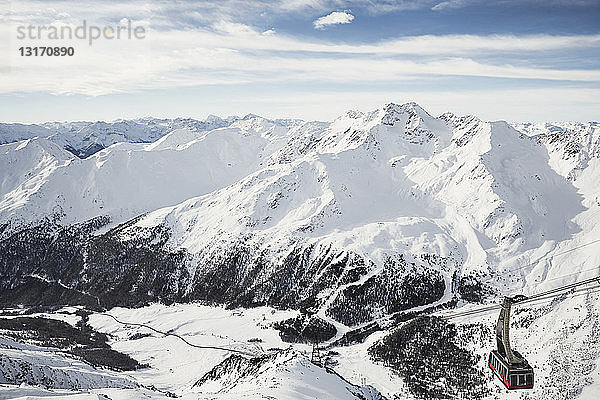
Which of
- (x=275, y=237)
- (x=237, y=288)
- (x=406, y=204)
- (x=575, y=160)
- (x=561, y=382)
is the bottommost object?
(x=561, y=382)

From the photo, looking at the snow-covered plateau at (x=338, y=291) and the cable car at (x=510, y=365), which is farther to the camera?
the snow-covered plateau at (x=338, y=291)

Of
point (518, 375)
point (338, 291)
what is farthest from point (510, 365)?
point (338, 291)

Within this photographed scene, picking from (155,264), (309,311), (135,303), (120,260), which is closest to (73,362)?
(309,311)

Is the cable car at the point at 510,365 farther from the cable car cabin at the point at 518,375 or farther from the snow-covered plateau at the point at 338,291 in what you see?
the snow-covered plateau at the point at 338,291

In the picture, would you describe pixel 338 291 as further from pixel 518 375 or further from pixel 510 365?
pixel 518 375

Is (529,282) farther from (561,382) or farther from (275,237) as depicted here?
(275,237)

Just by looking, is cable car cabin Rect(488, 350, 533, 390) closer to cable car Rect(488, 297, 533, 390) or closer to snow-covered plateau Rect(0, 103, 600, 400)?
cable car Rect(488, 297, 533, 390)

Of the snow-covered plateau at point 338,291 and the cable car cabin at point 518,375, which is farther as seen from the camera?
the snow-covered plateau at point 338,291

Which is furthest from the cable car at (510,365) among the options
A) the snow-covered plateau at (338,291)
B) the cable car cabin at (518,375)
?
the snow-covered plateau at (338,291)
